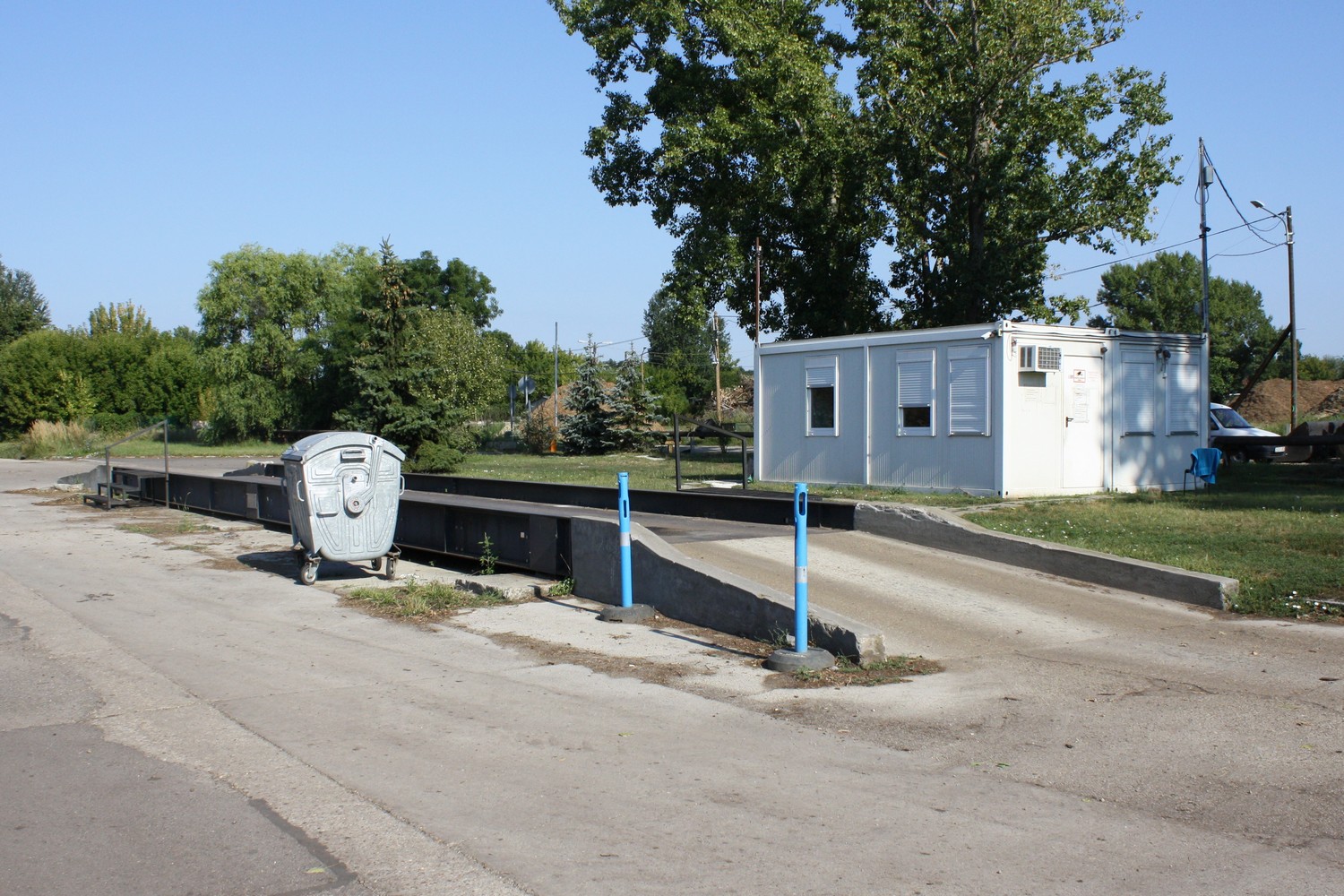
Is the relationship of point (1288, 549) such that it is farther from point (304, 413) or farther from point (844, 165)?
point (304, 413)

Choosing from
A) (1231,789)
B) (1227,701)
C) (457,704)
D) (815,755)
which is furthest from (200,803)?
(1227,701)

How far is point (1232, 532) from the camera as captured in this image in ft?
40.7

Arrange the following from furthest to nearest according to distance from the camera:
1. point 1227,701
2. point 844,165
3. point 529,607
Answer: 1. point 844,165
2. point 529,607
3. point 1227,701

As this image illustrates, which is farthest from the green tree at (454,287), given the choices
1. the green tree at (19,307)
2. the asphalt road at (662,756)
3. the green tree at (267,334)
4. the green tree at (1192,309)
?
the asphalt road at (662,756)

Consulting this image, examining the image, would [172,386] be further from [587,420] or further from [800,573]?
[800,573]

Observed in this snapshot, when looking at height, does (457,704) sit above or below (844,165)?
below

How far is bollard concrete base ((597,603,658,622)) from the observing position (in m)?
9.70

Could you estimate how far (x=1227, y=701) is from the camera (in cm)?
681

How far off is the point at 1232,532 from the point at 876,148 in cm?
1794

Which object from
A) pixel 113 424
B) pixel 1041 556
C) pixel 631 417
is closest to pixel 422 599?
pixel 1041 556

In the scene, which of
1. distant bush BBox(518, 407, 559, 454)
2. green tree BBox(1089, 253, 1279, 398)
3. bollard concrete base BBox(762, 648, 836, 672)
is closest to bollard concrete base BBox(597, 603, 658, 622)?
bollard concrete base BBox(762, 648, 836, 672)

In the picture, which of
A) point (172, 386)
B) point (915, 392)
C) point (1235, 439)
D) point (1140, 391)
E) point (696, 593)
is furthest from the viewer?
point (172, 386)

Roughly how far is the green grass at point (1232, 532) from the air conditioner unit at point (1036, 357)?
218 cm

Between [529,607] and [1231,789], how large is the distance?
21.6 feet
